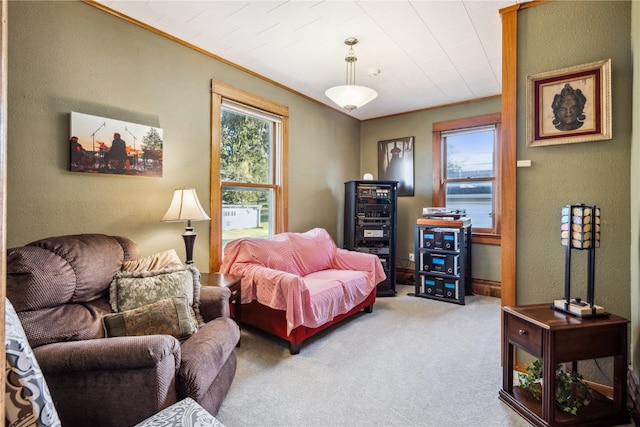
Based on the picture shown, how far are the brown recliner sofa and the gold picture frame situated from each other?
2395 millimetres

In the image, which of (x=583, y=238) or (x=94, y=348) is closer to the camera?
(x=94, y=348)

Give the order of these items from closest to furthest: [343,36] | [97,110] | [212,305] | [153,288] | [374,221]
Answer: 1. [153,288]
2. [212,305]
3. [97,110]
4. [343,36]
5. [374,221]

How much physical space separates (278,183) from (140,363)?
8.78ft

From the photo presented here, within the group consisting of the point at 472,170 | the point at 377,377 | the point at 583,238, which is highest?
the point at 472,170

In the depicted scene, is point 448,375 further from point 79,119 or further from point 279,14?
point 79,119

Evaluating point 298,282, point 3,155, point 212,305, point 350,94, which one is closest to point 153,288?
point 212,305

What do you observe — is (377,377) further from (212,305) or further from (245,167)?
(245,167)

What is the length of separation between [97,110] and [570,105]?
3.23 meters

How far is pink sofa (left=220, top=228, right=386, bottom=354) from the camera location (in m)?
2.46

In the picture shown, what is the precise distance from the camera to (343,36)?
2586 mm

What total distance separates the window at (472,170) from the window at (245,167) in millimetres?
2325

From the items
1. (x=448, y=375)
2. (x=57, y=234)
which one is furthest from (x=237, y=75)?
(x=448, y=375)

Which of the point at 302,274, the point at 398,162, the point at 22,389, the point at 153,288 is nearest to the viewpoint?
the point at 22,389

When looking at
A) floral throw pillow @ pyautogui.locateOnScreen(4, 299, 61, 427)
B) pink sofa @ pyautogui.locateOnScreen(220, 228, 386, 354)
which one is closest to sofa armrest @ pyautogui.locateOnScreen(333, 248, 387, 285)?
pink sofa @ pyautogui.locateOnScreen(220, 228, 386, 354)
